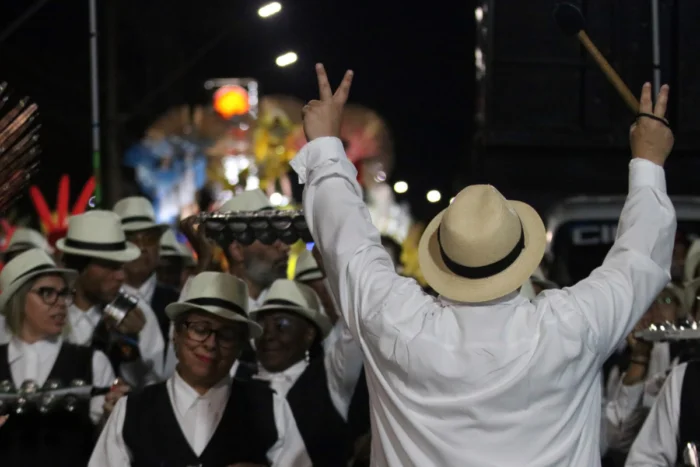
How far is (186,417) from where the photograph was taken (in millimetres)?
4727

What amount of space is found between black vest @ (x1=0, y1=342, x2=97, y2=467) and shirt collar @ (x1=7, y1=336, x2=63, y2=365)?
0.02 m

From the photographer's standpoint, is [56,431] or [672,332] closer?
[672,332]

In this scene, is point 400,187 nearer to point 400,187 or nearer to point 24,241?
point 400,187

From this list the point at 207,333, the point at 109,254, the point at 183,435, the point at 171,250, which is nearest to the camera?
the point at 183,435

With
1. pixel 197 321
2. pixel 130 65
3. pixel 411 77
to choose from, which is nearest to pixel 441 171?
pixel 411 77

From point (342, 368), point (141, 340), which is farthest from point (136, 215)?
point (342, 368)

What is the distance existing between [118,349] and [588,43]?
2874 mm

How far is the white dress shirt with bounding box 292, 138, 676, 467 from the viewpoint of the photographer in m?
3.30

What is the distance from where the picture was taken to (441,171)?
24812 millimetres

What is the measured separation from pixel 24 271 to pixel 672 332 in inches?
108

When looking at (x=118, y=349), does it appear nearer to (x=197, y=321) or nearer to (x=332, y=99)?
(x=197, y=321)

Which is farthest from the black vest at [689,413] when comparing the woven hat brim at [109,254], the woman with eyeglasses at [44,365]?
the woven hat brim at [109,254]

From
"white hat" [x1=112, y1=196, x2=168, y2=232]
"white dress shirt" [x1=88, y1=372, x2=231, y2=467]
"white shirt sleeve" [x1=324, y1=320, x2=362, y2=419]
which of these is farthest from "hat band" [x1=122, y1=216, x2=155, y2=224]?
"white dress shirt" [x1=88, y1=372, x2=231, y2=467]

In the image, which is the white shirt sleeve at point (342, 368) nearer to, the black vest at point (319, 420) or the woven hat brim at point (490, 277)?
the black vest at point (319, 420)
